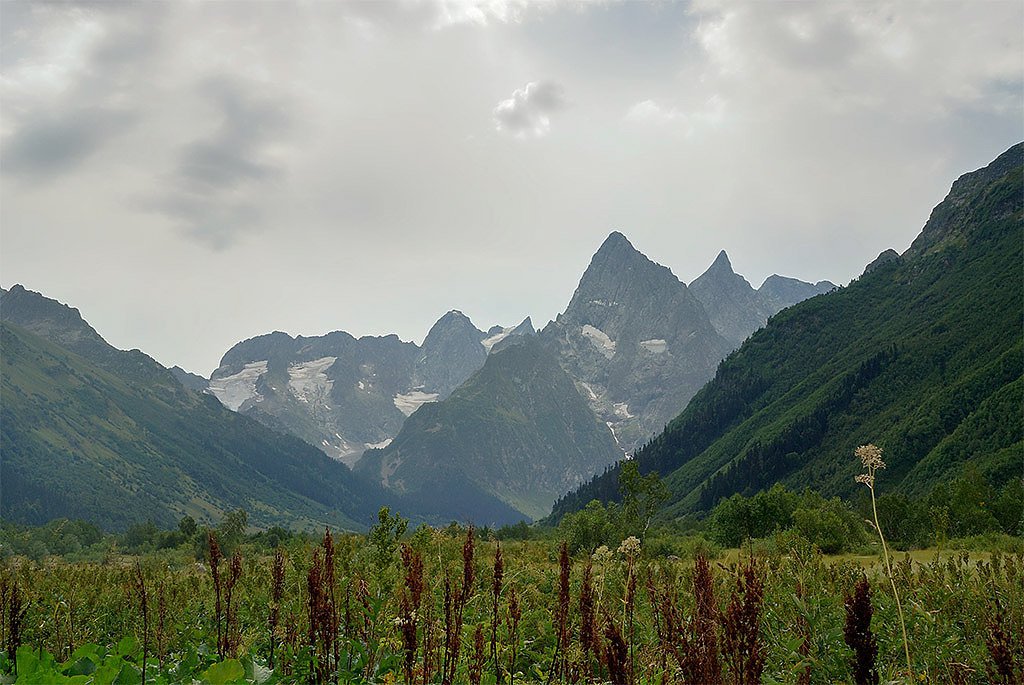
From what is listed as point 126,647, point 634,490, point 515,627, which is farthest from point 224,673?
point 634,490

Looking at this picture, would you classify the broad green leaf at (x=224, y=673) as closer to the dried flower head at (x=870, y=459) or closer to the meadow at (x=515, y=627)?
the meadow at (x=515, y=627)

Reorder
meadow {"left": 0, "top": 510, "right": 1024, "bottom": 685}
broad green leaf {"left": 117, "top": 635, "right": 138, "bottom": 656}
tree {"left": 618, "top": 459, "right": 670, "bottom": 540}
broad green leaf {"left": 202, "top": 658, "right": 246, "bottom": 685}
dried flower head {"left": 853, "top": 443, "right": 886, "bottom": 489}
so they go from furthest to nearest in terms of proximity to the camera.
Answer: tree {"left": 618, "top": 459, "right": 670, "bottom": 540} < broad green leaf {"left": 117, "top": 635, "right": 138, "bottom": 656} < broad green leaf {"left": 202, "top": 658, "right": 246, "bottom": 685} < meadow {"left": 0, "top": 510, "right": 1024, "bottom": 685} < dried flower head {"left": 853, "top": 443, "right": 886, "bottom": 489}

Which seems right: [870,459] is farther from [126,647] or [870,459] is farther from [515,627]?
[126,647]

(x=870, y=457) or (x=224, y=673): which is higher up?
(x=870, y=457)

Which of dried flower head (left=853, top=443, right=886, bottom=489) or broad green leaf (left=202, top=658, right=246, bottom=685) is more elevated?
dried flower head (left=853, top=443, right=886, bottom=489)

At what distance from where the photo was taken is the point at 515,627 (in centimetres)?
439

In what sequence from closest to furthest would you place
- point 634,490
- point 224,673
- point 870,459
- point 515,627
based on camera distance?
point 870,459 → point 515,627 → point 224,673 → point 634,490

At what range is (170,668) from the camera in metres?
7.16

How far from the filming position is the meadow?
4215mm

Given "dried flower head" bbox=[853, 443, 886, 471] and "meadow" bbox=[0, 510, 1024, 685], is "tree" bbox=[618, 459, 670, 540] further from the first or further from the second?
"dried flower head" bbox=[853, 443, 886, 471]

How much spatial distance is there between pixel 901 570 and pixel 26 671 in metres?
14.0

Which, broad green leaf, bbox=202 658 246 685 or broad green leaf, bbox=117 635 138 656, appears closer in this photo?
broad green leaf, bbox=202 658 246 685

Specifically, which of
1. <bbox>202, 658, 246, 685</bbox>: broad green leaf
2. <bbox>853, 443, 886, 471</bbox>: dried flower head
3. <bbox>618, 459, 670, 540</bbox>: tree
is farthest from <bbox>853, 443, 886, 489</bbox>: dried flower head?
<bbox>618, 459, 670, 540</bbox>: tree

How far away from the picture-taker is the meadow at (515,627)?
4215mm
